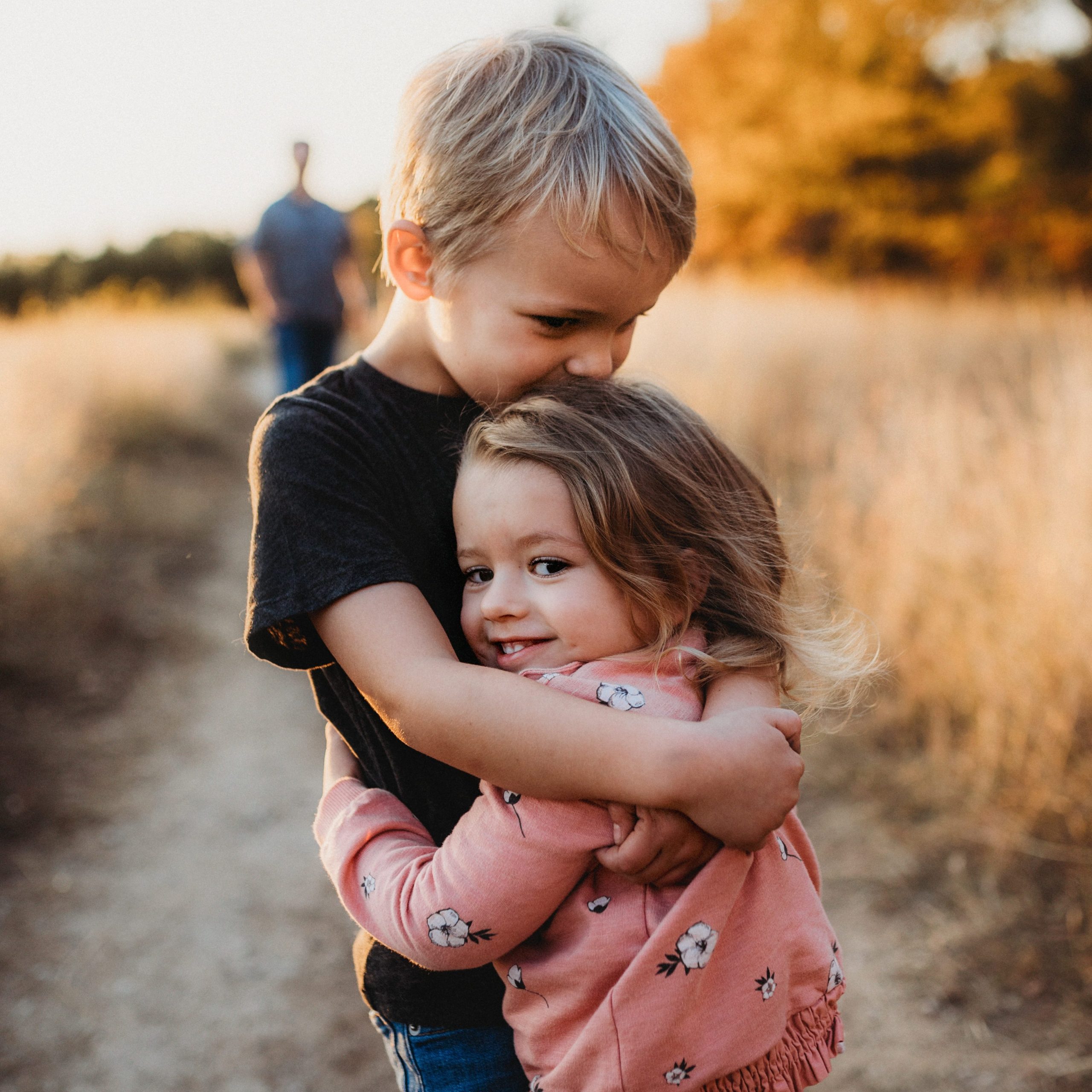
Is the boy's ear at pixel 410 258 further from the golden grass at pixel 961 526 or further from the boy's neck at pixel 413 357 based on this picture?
the golden grass at pixel 961 526

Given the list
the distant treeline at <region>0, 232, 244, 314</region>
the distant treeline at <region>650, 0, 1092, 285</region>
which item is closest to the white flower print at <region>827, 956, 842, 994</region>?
the distant treeline at <region>650, 0, 1092, 285</region>

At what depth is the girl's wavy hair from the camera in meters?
1.10

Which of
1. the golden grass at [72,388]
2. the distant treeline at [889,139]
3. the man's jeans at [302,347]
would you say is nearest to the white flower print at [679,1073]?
the golden grass at [72,388]

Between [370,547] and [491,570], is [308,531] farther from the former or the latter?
[491,570]

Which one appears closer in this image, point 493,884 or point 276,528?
point 493,884

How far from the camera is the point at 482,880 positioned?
3.15ft

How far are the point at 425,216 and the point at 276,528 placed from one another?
1.50ft

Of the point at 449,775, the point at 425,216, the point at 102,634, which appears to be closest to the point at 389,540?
the point at 449,775

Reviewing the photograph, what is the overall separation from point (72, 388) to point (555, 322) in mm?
6621

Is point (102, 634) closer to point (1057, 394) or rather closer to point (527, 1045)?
point (527, 1045)

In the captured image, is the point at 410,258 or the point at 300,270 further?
the point at 300,270

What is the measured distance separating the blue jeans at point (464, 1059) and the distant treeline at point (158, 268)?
17.9m

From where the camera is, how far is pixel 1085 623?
274cm

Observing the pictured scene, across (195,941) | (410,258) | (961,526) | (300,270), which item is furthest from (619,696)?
(300,270)
